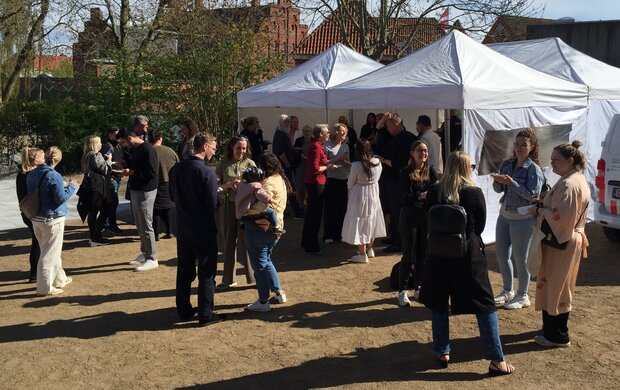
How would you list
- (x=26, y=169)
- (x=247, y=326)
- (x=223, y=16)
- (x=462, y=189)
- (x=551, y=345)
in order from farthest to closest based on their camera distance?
1. (x=223, y=16)
2. (x=26, y=169)
3. (x=247, y=326)
4. (x=551, y=345)
5. (x=462, y=189)

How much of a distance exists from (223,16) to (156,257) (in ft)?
44.8

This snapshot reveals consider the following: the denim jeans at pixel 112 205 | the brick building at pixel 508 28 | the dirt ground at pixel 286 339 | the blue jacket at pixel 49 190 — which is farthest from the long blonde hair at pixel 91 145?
the brick building at pixel 508 28

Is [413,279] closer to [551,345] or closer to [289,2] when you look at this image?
[551,345]

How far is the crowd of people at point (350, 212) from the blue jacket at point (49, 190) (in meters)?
0.01

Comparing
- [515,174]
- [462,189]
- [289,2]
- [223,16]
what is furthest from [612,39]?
[462,189]

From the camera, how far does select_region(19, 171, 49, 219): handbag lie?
6.83 m

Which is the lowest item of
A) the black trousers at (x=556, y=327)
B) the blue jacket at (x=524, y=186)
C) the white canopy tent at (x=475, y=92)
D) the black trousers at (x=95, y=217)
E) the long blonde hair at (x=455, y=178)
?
the black trousers at (x=556, y=327)

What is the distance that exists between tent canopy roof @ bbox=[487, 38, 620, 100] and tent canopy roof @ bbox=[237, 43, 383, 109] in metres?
3.10

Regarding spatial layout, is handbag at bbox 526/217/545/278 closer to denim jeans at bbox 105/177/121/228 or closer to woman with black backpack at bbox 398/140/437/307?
woman with black backpack at bbox 398/140/437/307

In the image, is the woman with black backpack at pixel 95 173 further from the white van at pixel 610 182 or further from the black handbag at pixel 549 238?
the white van at pixel 610 182

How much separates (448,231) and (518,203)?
1.77 m

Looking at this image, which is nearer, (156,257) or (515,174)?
(515,174)

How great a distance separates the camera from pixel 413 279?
682 centimetres

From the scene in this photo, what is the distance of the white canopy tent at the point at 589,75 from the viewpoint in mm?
10617
